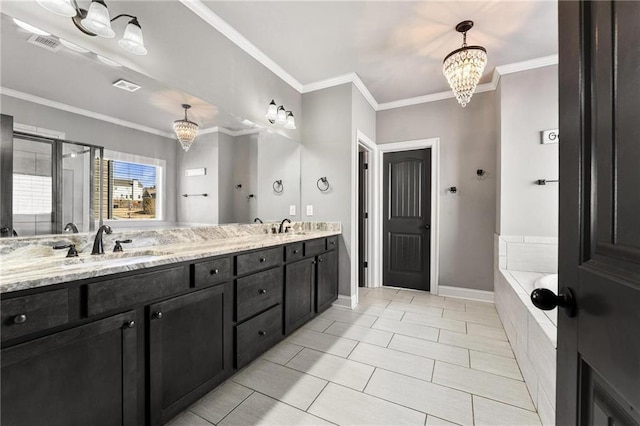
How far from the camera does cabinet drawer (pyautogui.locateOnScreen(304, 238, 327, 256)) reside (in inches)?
103

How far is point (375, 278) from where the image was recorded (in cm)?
403

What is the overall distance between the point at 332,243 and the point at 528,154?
2.29 meters

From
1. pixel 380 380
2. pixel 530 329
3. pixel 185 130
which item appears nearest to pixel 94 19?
pixel 185 130

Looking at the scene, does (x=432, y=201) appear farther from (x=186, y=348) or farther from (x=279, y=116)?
(x=186, y=348)

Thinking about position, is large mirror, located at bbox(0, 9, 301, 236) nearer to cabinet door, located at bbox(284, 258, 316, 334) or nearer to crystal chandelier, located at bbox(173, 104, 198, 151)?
crystal chandelier, located at bbox(173, 104, 198, 151)

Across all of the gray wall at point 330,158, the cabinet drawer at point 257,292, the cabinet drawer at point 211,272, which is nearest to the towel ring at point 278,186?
the gray wall at point 330,158

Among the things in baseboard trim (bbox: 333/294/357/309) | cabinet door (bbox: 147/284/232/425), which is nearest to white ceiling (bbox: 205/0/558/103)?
cabinet door (bbox: 147/284/232/425)

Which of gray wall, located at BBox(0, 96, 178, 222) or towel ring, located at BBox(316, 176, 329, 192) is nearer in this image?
gray wall, located at BBox(0, 96, 178, 222)

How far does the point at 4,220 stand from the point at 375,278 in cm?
372

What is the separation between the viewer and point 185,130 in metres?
2.07

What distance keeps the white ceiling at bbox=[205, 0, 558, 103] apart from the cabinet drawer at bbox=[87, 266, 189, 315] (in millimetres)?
2054

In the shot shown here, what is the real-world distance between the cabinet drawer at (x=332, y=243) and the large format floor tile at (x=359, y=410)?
60.2 inches

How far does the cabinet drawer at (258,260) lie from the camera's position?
180 centimetres

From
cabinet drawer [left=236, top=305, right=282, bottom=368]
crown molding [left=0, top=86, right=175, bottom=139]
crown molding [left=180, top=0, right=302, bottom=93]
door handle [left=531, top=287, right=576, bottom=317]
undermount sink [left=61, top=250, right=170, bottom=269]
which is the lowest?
cabinet drawer [left=236, top=305, right=282, bottom=368]
